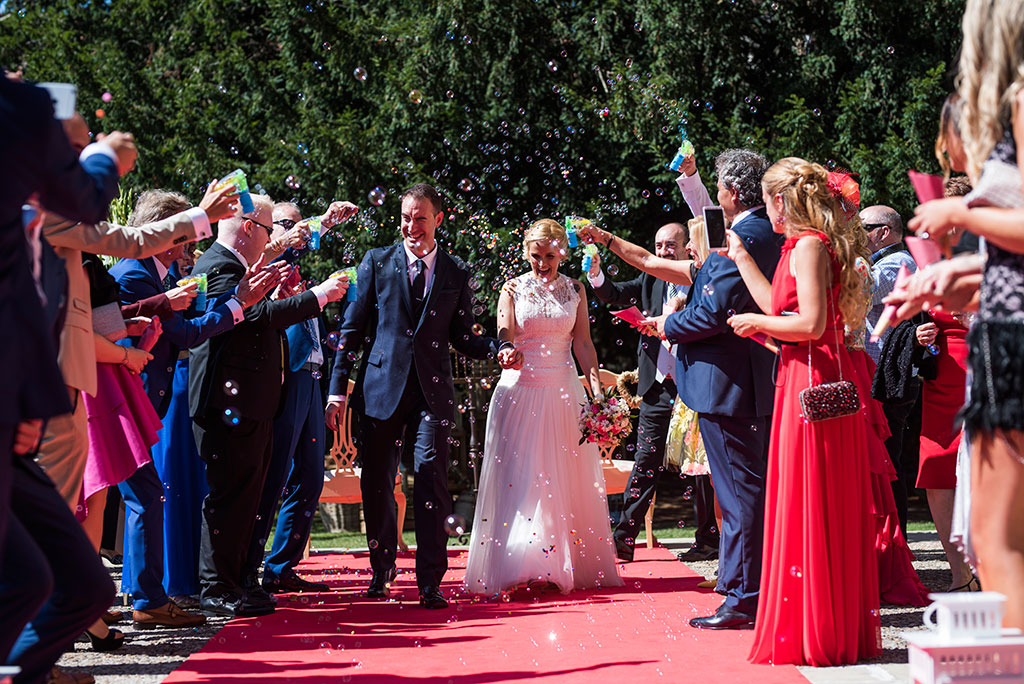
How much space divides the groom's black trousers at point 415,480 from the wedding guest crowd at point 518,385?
18mm

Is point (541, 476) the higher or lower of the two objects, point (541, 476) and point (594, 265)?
the lower

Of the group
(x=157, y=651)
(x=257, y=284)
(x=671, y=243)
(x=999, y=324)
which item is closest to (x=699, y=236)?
(x=671, y=243)

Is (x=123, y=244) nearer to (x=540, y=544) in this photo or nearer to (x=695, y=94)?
(x=540, y=544)

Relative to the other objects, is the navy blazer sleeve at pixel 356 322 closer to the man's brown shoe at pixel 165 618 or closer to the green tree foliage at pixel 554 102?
the man's brown shoe at pixel 165 618

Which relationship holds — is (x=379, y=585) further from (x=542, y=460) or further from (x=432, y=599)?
(x=542, y=460)

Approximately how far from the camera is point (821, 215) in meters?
4.48

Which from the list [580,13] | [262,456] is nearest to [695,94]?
[580,13]

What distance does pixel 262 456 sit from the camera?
6020mm

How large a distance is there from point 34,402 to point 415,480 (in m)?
3.57

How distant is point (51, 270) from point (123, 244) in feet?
1.08

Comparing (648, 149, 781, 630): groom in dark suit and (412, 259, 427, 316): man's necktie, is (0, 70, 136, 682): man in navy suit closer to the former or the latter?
(648, 149, 781, 630): groom in dark suit

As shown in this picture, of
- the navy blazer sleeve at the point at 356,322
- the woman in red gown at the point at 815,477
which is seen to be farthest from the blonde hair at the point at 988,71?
the navy blazer sleeve at the point at 356,322

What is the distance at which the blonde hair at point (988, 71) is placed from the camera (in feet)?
9.33

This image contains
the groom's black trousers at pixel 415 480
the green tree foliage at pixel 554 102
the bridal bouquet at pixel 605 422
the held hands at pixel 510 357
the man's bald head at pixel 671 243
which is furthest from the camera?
the green tree foliage at pixel 554 102
